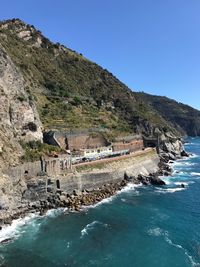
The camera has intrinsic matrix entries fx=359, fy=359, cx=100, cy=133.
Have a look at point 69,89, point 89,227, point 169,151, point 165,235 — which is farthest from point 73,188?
Answer: point 69,89

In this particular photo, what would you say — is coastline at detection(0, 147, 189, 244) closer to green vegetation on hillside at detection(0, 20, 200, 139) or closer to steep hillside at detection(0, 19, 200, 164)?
steep hillside at detection(0, 19, 200, 164)

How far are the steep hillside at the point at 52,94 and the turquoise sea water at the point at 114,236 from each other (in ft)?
60.4

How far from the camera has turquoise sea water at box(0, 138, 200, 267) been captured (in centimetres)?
4838

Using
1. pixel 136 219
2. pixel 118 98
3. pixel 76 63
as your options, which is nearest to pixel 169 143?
pixel 118 98

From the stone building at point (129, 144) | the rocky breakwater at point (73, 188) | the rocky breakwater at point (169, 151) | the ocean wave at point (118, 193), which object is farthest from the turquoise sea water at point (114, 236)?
the rocky breakwater at point (169, 151)

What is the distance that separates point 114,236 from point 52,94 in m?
94.9

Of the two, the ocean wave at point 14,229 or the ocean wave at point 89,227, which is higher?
the ocean wave at point 14,229

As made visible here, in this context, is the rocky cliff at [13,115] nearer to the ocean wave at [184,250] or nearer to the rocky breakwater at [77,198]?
the rocky breakwater at [77,198]

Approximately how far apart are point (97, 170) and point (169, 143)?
7637 centimetres

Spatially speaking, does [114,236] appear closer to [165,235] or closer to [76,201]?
[165,235]

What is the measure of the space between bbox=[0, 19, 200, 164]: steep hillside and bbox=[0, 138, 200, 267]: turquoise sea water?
18.4 metres

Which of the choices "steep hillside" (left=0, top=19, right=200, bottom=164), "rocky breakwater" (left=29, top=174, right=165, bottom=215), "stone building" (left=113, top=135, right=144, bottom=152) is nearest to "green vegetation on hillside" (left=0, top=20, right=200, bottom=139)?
"steep hillside" (left=0, top=19, right=200, bottom=164)

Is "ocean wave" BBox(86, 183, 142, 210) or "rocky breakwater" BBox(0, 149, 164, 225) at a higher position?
"rocky breakwater" BBox(0, 149, 164, 225)

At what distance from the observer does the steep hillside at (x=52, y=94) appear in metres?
83.6
